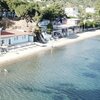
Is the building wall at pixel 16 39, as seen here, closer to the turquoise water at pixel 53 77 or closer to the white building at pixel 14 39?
the white building at pixel 14 39

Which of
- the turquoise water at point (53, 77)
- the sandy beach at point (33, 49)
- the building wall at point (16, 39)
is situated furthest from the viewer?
the building wall at point (16, 39)

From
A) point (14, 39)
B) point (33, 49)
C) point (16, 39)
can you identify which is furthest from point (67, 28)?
point (14, 39)

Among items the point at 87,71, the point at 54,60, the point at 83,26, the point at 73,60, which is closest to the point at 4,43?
the point at 54,60

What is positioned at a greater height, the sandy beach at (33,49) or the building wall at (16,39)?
the building wall at (16,39)

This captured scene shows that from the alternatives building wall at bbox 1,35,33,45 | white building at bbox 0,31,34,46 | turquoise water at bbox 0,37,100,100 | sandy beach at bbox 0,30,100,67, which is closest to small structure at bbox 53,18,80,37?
sandy beach at bbox 0,30,100,67

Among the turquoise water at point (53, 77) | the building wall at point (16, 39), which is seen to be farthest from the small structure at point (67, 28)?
the turquoise water at point (53, 77)

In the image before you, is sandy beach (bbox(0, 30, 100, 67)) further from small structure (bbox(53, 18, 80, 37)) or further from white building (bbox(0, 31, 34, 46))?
white building (bbox(0, 31, 34, 46))

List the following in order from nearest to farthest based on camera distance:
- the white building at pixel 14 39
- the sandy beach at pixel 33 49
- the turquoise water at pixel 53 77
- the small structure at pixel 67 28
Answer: the turquoise water at pixel 53 77 < the sandy beach at pixel 33 49 < the white building at pixel 14 39 < the small structure at pixel 67 28

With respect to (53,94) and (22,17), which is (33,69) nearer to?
(53,94)
